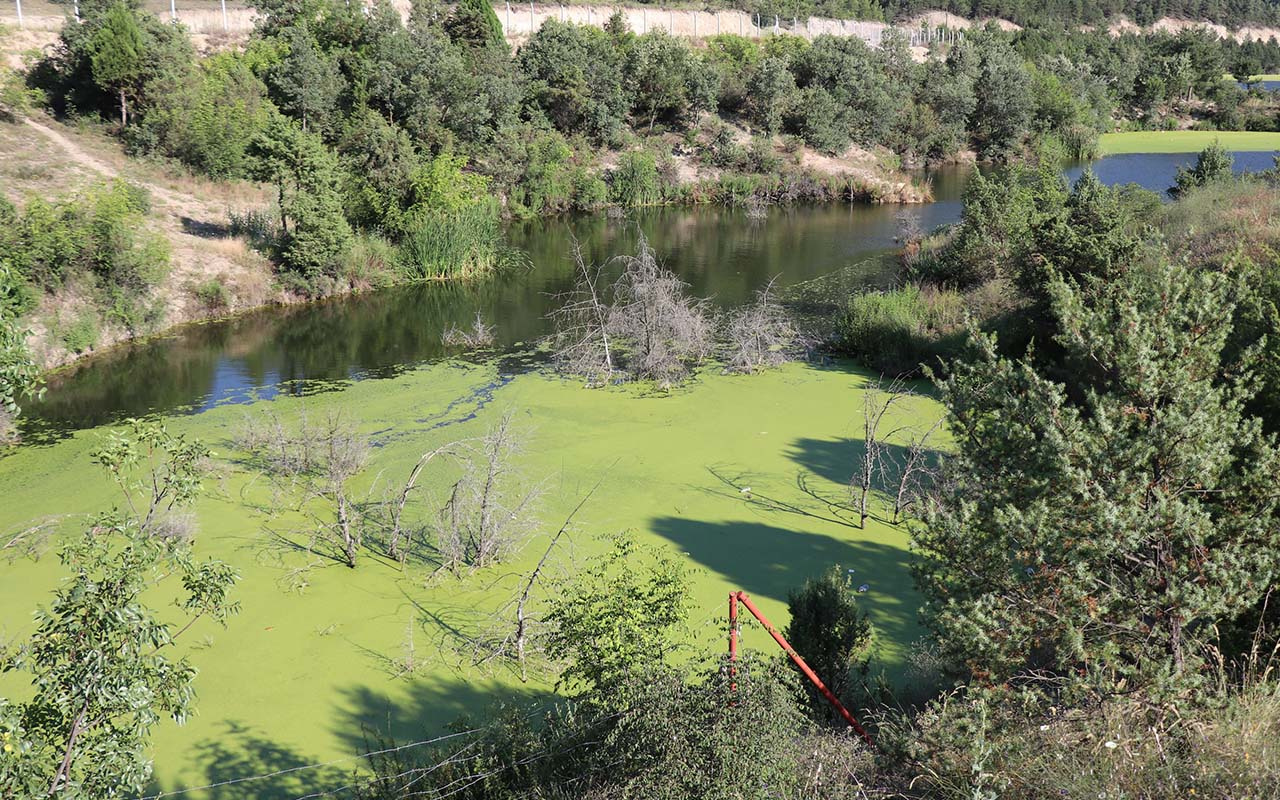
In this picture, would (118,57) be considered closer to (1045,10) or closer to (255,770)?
(255,770)

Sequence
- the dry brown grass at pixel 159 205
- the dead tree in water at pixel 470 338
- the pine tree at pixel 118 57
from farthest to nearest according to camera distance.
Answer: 1. the pine tree at pixel 118 57
2. the dead tree in water at pixel 470 338
3. the dry brown grass at pixel 159 205

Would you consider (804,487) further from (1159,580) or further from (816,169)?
(816,169)

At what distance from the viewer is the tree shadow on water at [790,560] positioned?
1051 centimetres

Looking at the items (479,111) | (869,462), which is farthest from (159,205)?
(869,462)

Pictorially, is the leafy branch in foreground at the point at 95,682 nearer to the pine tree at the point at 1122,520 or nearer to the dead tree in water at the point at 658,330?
the pine tree at the point at 1122,520

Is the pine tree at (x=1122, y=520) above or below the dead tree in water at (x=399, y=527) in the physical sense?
above

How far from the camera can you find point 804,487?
13.6 metres

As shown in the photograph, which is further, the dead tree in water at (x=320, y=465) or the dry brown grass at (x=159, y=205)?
the dry brown grass at (x=159, y=205)

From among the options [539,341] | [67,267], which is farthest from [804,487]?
[67,267]

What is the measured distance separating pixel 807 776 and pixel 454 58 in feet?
125

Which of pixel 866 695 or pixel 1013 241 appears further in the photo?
pixel 1013 241

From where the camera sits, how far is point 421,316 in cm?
2425

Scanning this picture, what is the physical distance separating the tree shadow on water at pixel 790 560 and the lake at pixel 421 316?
851cm

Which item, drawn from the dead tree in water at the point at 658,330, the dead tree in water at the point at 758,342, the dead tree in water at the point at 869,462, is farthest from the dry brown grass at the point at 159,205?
the dead tree in water at the point at 869,462
